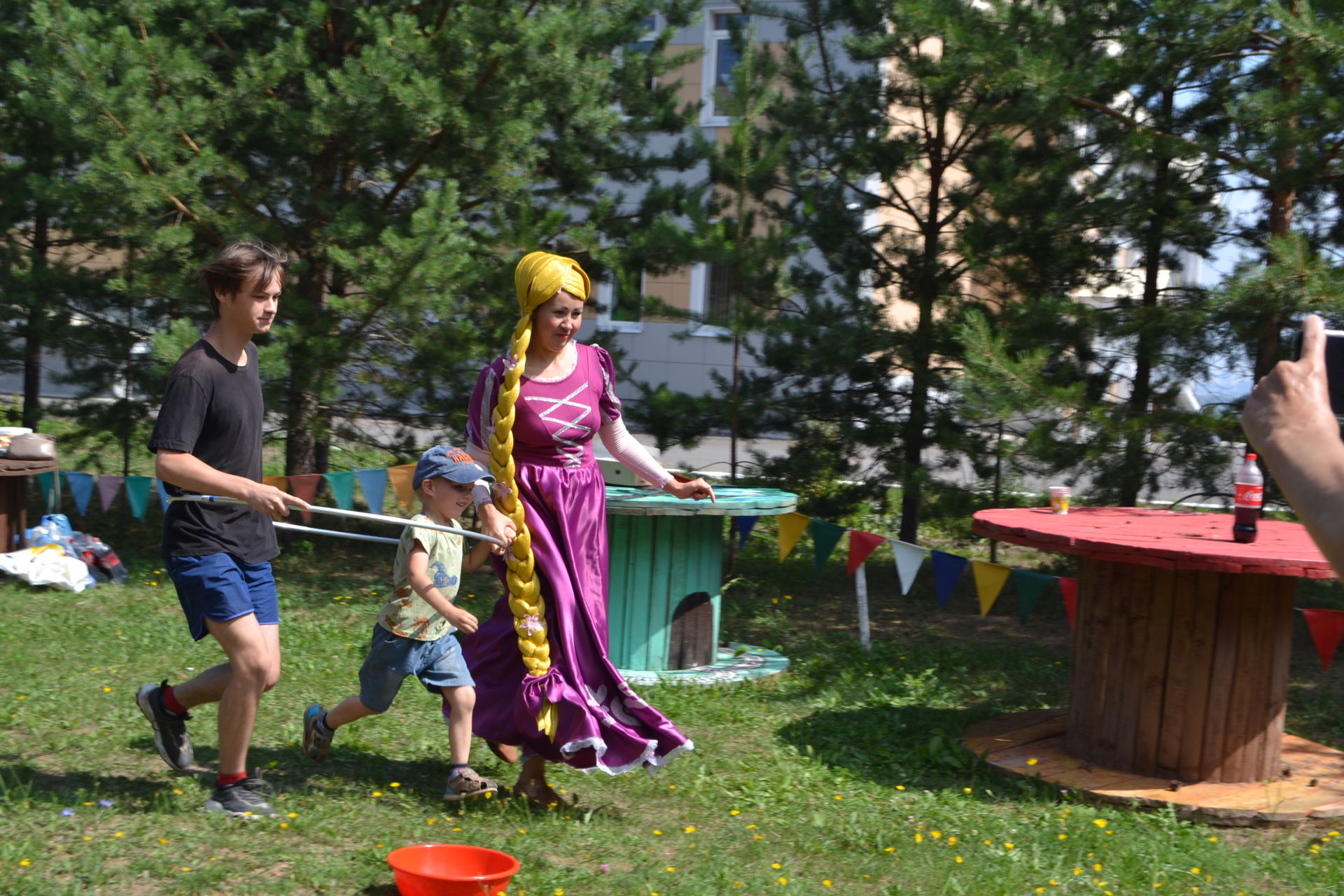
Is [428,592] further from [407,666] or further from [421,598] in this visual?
[407,666]

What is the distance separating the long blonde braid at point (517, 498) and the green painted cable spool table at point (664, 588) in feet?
6.28

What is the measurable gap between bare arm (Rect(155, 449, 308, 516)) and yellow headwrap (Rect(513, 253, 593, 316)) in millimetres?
1086

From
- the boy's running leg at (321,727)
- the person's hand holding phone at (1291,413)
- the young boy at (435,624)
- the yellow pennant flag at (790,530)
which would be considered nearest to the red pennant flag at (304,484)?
the yellow pennant flag at (790,530)

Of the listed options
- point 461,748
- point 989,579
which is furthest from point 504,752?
point 989,579

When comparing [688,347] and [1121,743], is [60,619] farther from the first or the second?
[688,347]

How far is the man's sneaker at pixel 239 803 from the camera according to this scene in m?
4.16

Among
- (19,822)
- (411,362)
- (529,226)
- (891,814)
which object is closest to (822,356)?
(529,226)

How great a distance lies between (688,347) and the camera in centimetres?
2192

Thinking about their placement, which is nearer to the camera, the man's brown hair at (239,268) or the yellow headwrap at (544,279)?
the man's brown hair at (239,268)

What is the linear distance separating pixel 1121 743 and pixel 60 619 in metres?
5.69

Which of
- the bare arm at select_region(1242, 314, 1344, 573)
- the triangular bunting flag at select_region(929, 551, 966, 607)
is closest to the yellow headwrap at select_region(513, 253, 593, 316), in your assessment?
the bare arm at select_region(1242, 314, 1344, 573)

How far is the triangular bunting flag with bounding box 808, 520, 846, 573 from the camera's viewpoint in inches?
297

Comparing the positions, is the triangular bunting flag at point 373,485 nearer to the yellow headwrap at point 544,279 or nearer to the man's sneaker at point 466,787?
the man's sneaker at point 466,787

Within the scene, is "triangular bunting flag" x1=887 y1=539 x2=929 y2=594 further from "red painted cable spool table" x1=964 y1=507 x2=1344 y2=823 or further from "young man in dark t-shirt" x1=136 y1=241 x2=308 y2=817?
"young man in dark t-shirt" x1=136 y1=241 x2=308 y2=817
